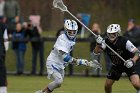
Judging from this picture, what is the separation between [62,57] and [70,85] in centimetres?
509

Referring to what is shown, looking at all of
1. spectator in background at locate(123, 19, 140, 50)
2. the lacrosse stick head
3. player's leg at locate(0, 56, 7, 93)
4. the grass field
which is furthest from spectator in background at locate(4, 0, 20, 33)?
player's leg at locate(0, 56, 7, 93)

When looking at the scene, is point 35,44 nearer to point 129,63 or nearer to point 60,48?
point 60,48

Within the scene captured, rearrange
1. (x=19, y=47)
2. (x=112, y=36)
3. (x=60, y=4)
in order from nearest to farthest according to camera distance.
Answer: (x=112, y=36) → (x=60, y=4) → (x=19, y=47)

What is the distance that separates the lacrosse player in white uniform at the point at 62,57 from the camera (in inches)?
639

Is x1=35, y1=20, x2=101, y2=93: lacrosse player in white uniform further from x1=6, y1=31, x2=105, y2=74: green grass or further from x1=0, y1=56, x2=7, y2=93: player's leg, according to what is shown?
x1=6, y1=31, x2=105, y2=74: green grass

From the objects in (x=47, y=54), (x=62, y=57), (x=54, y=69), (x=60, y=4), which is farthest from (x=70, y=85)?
(x=47, y=54)

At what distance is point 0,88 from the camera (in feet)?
A: 48.5

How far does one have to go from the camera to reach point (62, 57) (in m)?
16.4

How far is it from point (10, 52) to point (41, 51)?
338 centimetres

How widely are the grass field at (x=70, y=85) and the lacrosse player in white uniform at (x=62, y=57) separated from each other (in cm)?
272

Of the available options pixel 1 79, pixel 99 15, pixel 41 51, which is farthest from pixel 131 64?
pixel 99 15

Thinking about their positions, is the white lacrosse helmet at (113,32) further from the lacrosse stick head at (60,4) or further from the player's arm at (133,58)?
the lacrosse stick head at (60,4)

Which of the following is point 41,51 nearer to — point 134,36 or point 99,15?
point 134,36

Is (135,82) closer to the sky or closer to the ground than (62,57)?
closer to the ground
